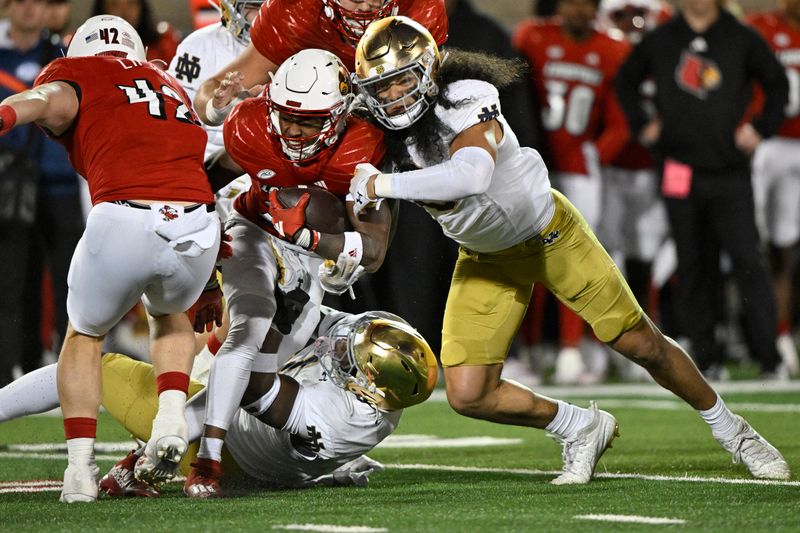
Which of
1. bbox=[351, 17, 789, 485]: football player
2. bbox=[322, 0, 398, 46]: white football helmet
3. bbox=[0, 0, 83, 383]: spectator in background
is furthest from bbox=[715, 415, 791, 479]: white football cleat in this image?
bbox=[0, 0, 83, 383]: spectator in background

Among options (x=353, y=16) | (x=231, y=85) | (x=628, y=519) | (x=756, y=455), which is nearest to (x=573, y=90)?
(x=353, y=16)

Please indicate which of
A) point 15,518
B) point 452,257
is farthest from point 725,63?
point 15,518

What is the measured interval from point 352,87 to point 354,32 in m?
0.51

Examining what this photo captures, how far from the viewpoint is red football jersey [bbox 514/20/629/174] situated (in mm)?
8734

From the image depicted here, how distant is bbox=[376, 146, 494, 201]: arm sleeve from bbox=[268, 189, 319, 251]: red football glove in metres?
0.26

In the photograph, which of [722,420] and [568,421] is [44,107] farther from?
[722,420]

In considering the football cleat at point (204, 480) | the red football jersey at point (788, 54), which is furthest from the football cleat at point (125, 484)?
the red football jersey at point (788, 54)

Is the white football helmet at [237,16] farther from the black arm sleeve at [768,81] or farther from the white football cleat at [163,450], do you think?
the black arm sleeve at [768,81]

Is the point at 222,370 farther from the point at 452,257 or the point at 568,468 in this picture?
the point at 452,257

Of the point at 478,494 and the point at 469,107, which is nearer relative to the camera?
the point at 478,494

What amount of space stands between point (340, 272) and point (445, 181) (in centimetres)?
43

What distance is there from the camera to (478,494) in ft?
14.4

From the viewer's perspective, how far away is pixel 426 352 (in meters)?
4.46

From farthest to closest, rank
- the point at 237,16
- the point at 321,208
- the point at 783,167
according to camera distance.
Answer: the point at 783,167, the point at 237,16, the point at 321,208
